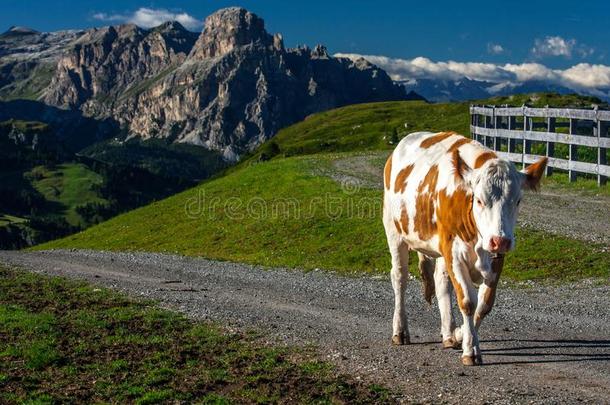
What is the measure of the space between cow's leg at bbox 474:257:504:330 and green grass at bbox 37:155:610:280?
10.7 meters

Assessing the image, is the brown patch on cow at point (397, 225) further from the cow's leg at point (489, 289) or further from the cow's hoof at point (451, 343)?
the cow's leg at point (489, 289)

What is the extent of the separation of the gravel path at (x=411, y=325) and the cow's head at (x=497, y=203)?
89.2 inches

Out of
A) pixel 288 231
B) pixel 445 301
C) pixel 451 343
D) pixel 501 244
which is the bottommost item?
pixel 288 231

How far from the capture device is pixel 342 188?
38.1 m

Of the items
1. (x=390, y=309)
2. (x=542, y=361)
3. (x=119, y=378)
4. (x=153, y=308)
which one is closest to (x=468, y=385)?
(x=542, y=361)

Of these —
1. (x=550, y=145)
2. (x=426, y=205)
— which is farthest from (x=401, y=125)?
(x=426, y=205)

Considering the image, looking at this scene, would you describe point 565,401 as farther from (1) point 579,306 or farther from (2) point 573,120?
(2) point 573,120

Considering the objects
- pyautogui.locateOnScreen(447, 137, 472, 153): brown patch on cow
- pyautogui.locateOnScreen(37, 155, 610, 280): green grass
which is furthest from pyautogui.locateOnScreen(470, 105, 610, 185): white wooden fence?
pyautogui.locateOnScreen(447, 137, 472, 153): brown patch on cow

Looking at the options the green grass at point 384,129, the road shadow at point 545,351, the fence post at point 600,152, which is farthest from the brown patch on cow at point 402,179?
the green grass at point 384,129

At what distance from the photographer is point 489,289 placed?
31.8 feet

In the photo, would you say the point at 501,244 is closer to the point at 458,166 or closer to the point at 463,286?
the point at 463,286

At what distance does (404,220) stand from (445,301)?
1647mm

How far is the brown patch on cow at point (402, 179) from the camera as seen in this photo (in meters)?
11.7

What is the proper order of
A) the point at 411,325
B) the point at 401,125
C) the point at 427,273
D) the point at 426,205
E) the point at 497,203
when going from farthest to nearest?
the point at 401,125 → the point at 411,325 → the point at 427,273 → the point at 426,205 → the point at 497,203
